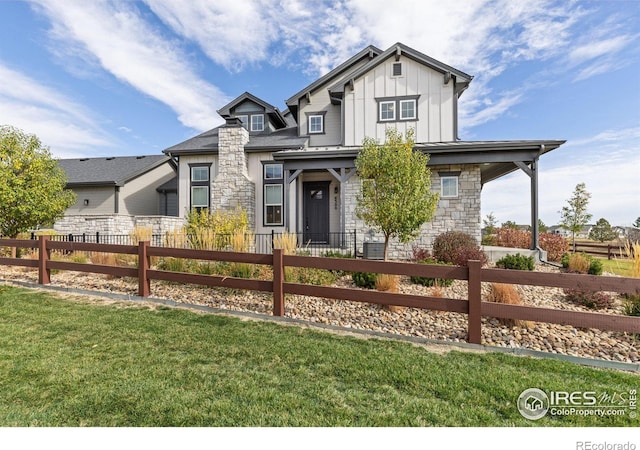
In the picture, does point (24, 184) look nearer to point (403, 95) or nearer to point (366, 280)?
point (366, 280)

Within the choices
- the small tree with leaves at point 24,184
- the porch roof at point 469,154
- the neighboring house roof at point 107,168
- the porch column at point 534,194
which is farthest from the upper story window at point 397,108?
the small tree with leaves at point 24,184

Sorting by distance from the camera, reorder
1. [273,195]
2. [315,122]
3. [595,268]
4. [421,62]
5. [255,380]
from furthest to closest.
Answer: [315,122] → [273,195] → [421,62] → [595,268] → [255,380]

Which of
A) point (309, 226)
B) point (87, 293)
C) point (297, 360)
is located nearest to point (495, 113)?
point (309, 226)

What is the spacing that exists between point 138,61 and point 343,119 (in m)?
8.51

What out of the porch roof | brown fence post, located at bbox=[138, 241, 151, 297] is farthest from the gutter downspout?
brown fence post, located at bbox=[138, 241, 151, 297]

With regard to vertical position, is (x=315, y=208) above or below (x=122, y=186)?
below

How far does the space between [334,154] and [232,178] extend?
5.50 meters

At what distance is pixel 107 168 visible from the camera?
58.7ft

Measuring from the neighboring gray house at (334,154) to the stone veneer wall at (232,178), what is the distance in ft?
0.16

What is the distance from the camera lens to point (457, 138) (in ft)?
42.2

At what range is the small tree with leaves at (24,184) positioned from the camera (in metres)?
9.29

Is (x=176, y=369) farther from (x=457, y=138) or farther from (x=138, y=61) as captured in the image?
(x=457, y=138)

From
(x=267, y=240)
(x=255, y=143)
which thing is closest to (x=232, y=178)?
(x=255, y=143)

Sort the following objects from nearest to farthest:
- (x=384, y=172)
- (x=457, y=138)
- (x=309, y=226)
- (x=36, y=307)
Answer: (x=36, y=307) < (x=384, y=172) < (x=457, y=138) < (x=309, y=226)
